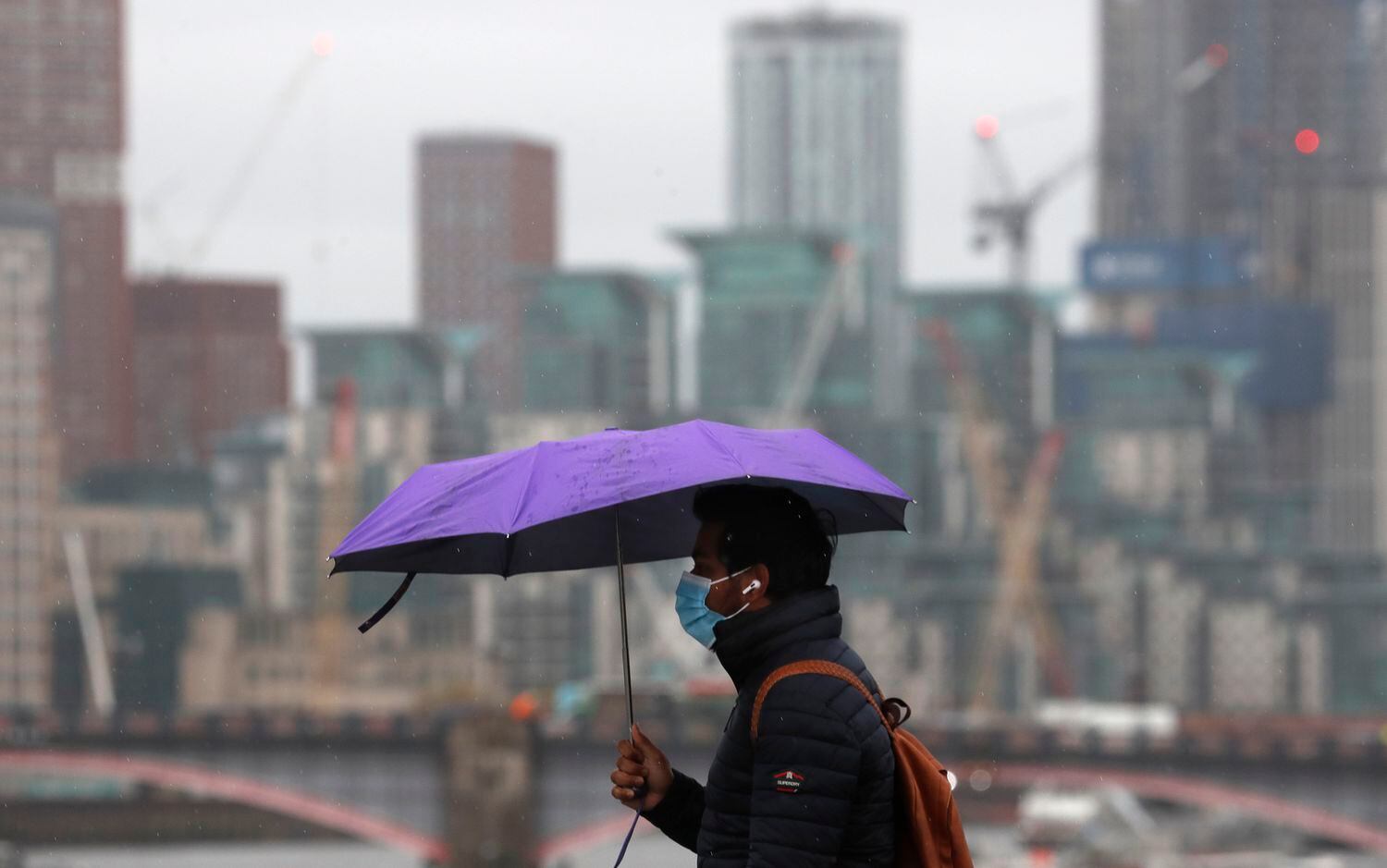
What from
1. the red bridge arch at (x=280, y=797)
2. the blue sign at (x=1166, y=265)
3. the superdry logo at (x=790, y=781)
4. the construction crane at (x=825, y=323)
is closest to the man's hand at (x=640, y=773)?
the superdry logo at (x=790, y=781)

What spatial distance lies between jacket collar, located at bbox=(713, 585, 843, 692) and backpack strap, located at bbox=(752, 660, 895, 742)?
0.05 m

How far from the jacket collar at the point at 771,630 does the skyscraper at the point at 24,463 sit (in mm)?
109758

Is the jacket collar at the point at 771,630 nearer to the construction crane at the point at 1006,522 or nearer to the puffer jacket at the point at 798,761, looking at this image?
the puffer jacket at the point at 798,761

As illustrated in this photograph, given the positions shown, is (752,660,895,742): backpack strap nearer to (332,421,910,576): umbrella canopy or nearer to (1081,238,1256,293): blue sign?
(332,421,910,576): umbrella canopy

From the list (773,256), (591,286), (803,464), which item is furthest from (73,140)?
(803,464)

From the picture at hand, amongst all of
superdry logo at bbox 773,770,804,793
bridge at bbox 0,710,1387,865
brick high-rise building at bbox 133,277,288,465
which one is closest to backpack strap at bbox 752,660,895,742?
superdry logo at bbox 773,770,804,793

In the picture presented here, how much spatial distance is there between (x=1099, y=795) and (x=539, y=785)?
113 ft

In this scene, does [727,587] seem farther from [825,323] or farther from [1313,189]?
[1313,189]

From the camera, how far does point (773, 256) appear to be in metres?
141

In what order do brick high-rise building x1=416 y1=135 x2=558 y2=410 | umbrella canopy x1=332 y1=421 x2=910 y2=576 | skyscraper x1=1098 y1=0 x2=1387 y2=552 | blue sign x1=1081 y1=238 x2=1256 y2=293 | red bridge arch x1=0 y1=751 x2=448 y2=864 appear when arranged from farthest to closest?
blue sign x1=1081 y1=238 x2=1256 y2=293, skyscraper x1=1098 y1=0 x2=1387 y2=552, brick high-rise building x1=416 y1=135 x2=558 y2=410, red bridge arch x1=0 y1=751 x2=448 y2=864, umbrella canopy x1=332 y1=421 x2=910 y2=576

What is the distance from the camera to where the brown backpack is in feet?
12.4

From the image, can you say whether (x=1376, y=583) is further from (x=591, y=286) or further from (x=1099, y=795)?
(x=1099, y=795)

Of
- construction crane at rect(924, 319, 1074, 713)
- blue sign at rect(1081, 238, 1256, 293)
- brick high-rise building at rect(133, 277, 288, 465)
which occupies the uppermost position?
blue sign at rect(1081, 238, 1256, 293)

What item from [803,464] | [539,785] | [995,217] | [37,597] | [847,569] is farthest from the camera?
[995,217]
